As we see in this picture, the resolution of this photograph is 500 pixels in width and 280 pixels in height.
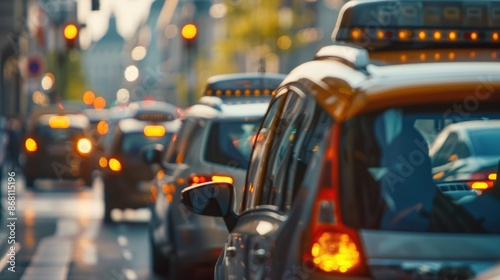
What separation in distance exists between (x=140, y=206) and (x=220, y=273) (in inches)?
580

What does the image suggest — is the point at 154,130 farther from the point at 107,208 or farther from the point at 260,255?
the point at 260,255

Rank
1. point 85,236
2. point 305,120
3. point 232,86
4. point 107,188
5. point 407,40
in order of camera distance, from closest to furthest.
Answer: point 305,120, point 407,40, point 232,86, point 85,236, point 107,188

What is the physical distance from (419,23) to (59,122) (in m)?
27.3

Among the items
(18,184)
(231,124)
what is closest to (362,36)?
(231,124)

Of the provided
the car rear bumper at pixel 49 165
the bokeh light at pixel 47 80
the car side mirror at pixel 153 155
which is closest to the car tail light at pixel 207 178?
the car side mirror at pixel 153 155

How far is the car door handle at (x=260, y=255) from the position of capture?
473 centimetres

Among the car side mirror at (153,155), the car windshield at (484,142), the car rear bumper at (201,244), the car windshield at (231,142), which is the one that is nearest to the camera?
the car rear bumper at (201,244)

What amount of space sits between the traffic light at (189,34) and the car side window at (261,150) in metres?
22.6

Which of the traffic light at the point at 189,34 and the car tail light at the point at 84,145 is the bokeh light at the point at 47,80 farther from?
the traffic light at the point at 189,34

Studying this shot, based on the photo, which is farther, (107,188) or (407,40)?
(107,188)

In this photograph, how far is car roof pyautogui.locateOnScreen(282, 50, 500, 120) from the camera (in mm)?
4164

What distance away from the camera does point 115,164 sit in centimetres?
2078

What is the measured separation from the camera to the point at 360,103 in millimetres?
4148

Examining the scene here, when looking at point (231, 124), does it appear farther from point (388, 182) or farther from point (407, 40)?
point (388, 182)
